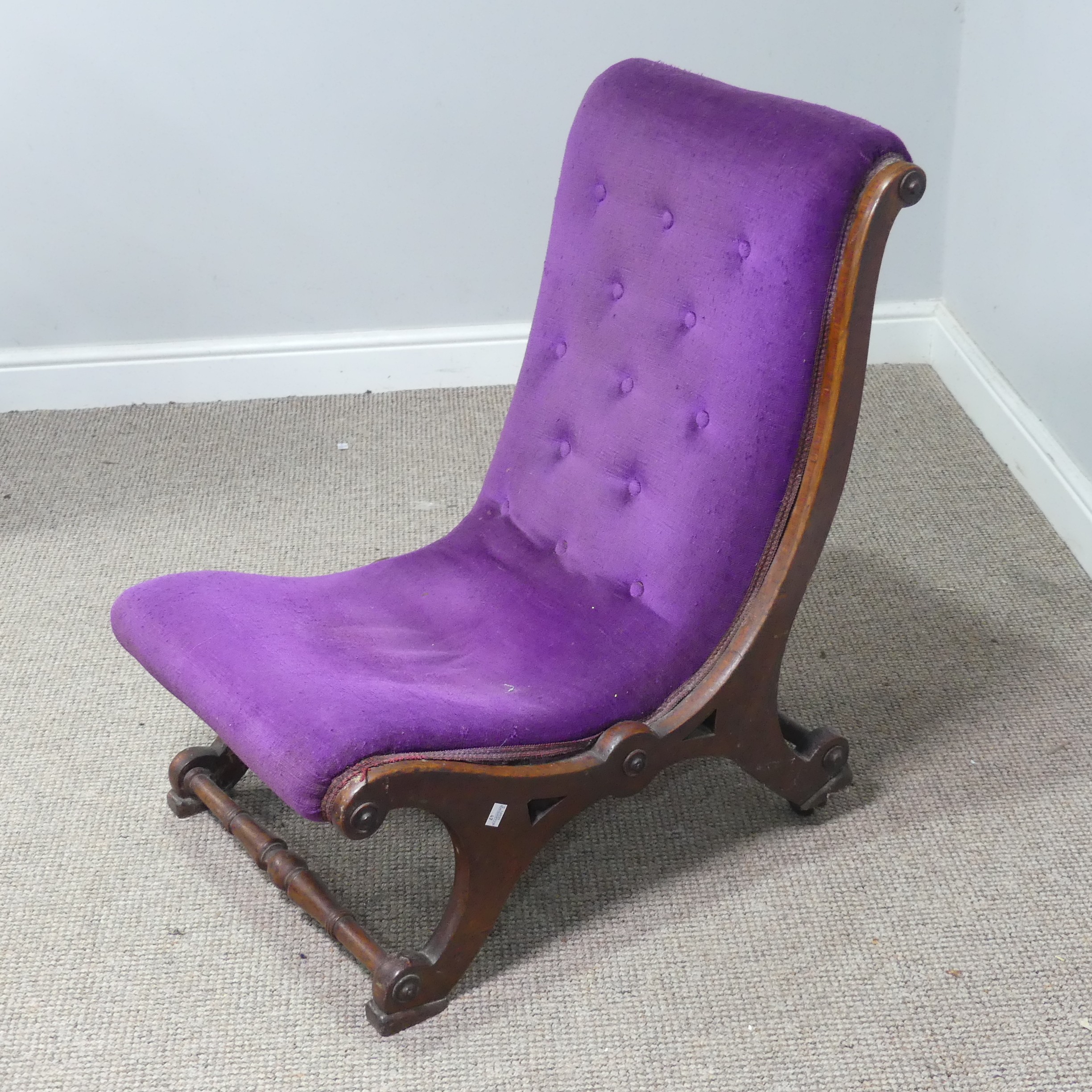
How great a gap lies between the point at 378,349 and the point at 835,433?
4.78ft

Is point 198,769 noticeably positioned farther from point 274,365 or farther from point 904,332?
point 904,332

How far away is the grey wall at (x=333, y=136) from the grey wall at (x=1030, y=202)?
0.09 meters

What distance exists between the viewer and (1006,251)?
2.34 meters

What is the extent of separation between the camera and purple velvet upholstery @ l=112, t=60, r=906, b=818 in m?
1.31

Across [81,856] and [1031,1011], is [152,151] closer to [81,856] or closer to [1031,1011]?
[81,856]

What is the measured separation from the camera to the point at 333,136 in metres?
2.45

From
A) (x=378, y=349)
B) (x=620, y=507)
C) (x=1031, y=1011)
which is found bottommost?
(x=1031, y=1011)

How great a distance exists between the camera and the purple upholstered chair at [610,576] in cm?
130

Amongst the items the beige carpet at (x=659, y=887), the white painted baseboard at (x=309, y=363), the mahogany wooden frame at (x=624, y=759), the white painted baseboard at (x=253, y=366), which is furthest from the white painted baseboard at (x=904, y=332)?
the mahogany wooden frame at (x=624, y=759)

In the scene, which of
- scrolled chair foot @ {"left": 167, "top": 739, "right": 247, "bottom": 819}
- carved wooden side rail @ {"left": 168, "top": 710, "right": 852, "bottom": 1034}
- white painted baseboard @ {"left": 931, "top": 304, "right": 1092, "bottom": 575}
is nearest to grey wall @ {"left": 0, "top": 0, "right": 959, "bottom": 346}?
white painted baseboard @ {"left": 931, "top": 304, "right": 1092, "bottom": 575}

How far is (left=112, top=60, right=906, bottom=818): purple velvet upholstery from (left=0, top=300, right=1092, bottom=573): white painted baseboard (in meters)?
0.98

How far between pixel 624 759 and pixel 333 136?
5.09 feet

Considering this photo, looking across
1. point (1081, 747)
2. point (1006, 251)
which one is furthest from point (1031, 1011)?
point (1006, 251)

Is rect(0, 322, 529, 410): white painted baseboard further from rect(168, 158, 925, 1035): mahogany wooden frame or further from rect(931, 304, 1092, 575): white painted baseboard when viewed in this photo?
rect(168, 158, 925, 1035): mahogany wooden frame
